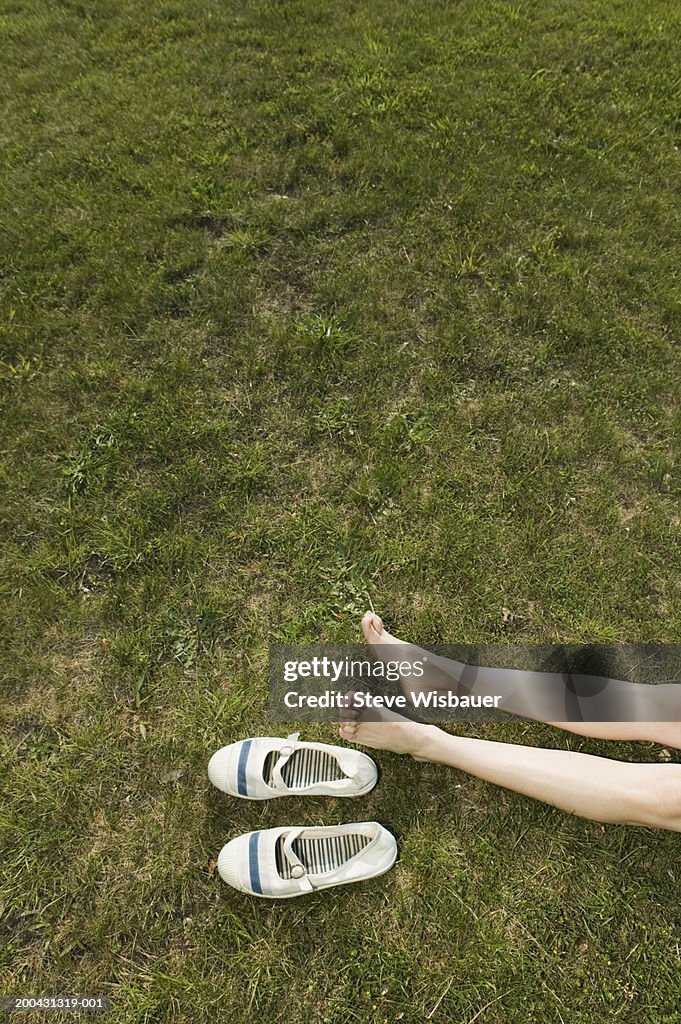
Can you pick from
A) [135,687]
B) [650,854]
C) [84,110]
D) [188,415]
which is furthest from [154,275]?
[650,854]

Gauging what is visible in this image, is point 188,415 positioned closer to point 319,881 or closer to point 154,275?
point 154,275

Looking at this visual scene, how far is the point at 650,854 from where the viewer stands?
9.20 feet

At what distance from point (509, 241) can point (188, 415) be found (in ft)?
8.11

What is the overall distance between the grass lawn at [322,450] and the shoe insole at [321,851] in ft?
0.48

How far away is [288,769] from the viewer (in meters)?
2.84

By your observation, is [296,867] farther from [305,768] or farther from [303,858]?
[305,768]

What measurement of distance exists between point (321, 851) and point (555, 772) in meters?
1.06

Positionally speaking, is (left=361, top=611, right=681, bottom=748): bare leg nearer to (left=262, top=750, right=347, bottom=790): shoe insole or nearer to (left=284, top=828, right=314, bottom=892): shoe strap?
(left=262, top=750, right=347, bottom=790): shoe insole

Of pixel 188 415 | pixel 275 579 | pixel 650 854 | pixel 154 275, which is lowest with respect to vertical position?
pixel 650 854

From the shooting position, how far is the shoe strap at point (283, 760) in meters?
2.77

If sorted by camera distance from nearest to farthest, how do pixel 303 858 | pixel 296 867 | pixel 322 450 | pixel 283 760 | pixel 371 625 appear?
1. pixel 296 867
2. pixel 303 858
3. pixel 283 760
4. pixel 371 625
5. pixel 322 450

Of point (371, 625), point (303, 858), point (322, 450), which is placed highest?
point (322, 450)

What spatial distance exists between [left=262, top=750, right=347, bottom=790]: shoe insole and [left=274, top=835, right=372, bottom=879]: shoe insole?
0.78 feet

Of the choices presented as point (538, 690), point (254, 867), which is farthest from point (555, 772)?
point (254, 867)
